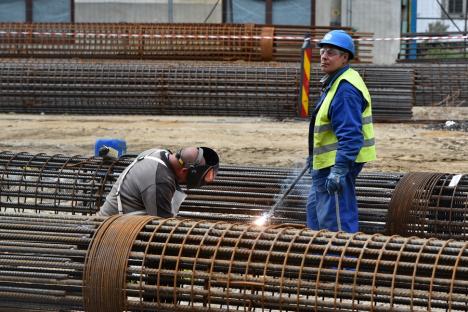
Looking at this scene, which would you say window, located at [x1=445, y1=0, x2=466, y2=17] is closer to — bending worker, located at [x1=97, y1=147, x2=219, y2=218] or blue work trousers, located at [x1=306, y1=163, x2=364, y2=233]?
blue work trousers, located at [x1=306, y1=163, x2=364, y2=233]

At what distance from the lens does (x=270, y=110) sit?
16.9 m

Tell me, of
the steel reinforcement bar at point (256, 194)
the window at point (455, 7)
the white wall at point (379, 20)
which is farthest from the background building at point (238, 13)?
the steel reinforcement bar at point (256, 194)

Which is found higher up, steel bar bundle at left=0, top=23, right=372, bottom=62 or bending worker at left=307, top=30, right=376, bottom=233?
steel bar bundle at left=0, top=23, right=372, bottom=62

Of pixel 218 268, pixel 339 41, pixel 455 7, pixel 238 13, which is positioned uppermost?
pixel 455 7

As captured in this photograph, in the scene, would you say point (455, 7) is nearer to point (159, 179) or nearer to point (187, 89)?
point (187, 89)

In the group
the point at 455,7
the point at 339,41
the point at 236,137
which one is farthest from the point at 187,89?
the point at 455,7

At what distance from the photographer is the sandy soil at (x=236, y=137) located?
13.2m

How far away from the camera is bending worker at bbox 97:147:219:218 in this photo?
6.35 metres

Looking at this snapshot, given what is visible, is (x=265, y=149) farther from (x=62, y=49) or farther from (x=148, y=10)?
(x=148, y=10)

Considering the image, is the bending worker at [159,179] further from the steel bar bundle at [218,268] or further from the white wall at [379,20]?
the white wall at [379,20]

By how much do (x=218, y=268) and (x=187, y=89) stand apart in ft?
38.8

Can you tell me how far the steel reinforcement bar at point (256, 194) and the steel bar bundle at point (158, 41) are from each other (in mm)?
12272

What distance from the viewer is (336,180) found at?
688 cm

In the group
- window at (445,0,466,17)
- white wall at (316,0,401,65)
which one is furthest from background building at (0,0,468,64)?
window at (445,0,466,17)
